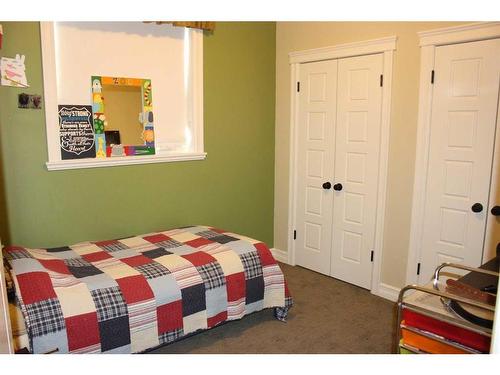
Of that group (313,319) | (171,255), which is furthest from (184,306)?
(313,319)

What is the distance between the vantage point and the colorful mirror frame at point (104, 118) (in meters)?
3.20

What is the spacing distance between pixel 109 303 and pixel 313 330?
1.48 meters

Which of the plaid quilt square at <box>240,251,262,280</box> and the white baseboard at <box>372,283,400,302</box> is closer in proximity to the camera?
the plaid quilt square at <box>240,251,262,280</box>

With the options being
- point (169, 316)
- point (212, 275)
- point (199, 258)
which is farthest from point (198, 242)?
point (169, 316)

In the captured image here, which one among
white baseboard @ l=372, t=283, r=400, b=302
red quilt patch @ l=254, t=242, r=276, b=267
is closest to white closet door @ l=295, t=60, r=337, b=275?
white baseboard @ l=372, t=283, r=400, b=302

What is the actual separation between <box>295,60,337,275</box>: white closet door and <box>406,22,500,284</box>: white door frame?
0.83m

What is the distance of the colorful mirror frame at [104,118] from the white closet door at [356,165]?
5.53 feet

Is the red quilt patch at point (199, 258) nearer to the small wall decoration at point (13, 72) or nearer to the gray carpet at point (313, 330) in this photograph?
the gray carpet at point (313, 330)

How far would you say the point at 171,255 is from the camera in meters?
2.81

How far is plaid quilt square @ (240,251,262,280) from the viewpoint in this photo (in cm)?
289

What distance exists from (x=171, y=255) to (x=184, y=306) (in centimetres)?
40

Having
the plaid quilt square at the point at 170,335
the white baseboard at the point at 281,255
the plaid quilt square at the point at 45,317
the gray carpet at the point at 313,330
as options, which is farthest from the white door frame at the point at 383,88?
the plaid quilt square at the point at 45,317

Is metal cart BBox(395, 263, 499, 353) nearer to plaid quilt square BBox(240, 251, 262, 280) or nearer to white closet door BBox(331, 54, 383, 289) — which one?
plaid quilt square BBox(240, 251, 262, 280)
